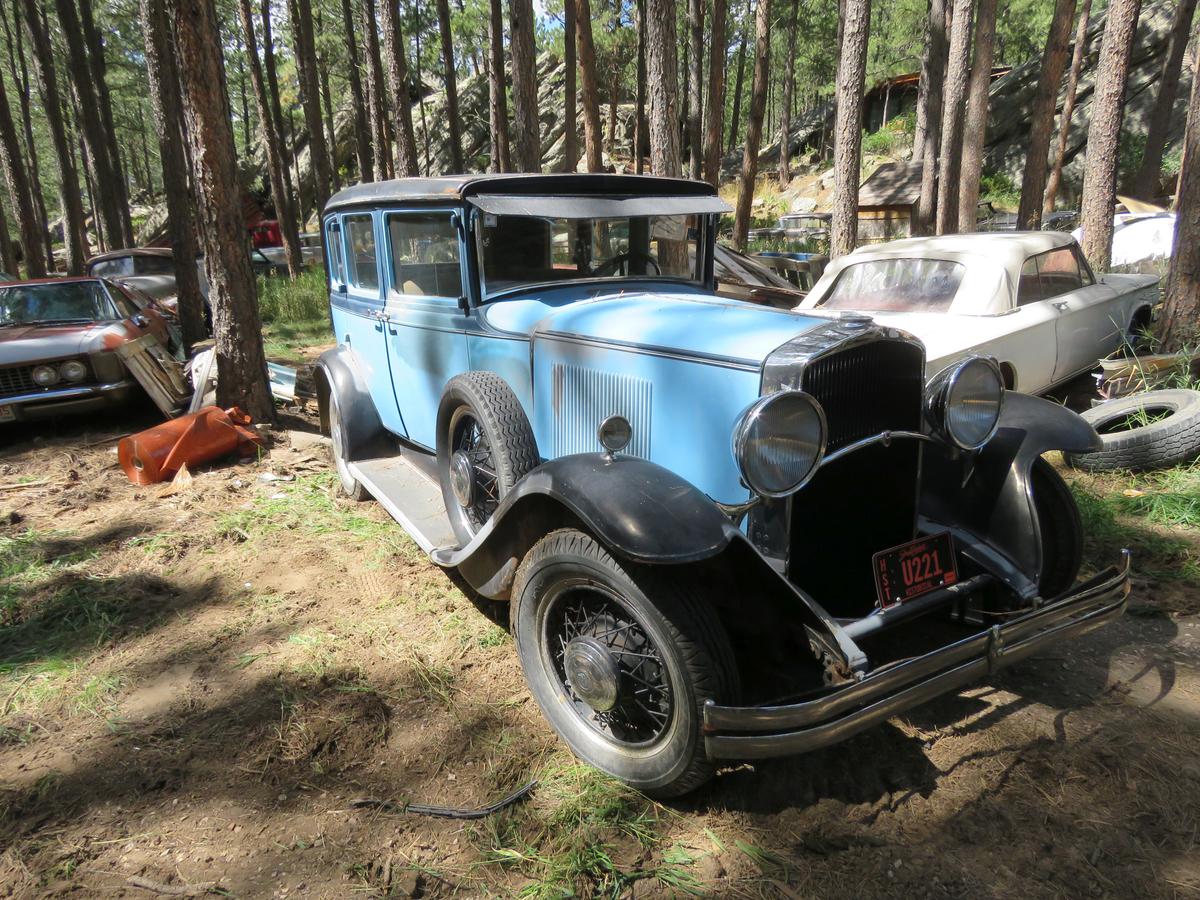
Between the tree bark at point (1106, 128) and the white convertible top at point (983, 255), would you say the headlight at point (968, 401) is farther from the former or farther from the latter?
the tree bark at point (1106, 128)

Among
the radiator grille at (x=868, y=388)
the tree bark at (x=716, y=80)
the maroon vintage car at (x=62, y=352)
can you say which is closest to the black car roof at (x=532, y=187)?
the radiator grille at (x=868, y=388)

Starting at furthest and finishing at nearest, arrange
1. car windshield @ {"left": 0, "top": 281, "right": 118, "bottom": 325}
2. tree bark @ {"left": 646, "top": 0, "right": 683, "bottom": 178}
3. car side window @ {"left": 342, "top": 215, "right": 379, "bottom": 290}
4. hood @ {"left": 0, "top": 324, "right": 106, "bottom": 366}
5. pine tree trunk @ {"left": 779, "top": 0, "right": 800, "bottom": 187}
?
pine tree trunk @ {"left": 779, "top": 0, "right": 800, "bottom": 187} → tree bark @ {"left": 646, "top": 0, "right": 683, "bottom": 178} → car windshield @ {"left": 0, "top": 281, "right": 118, "bottom": 325} → hood @ {"left": 0, "top": 324, "right": 106, "bottom": 366} → car side window @ {"left": 342, "top": 215, "right": 379, "bottom": 290}

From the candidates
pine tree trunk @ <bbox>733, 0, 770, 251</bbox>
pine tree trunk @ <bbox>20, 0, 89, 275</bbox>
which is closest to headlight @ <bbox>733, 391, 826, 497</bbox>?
pine tree trunk @ <bbox>733, 0, 770, 251</bbox>

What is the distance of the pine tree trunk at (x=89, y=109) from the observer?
49.0 ft

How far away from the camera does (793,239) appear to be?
64.1 ft

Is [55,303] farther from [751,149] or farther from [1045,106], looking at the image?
[1045,106]

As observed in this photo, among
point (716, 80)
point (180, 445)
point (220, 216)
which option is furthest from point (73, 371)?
point (716, 80)

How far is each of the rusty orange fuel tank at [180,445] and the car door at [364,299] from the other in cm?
152

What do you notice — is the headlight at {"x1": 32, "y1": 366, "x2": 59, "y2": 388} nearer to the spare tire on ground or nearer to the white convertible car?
the white convertible car

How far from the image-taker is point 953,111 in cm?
1372

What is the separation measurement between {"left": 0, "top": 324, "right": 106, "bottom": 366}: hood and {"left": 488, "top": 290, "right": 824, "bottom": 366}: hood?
510cm

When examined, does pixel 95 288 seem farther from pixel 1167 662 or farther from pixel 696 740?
pixel 1167 662

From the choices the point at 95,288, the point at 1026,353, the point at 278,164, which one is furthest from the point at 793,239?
the point at 95,288

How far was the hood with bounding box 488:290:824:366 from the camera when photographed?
2.80 meters
